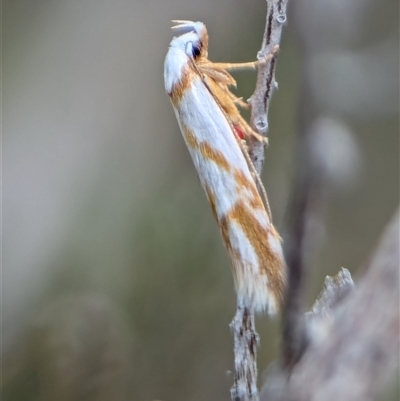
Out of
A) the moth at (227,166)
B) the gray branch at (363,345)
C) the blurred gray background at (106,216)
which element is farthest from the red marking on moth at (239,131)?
the blurred gray background at (106,216)

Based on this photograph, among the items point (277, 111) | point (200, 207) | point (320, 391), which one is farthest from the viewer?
point (200, 207)

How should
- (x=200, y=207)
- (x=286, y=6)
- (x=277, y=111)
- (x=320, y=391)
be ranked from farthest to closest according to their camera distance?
(x=200, y=207), (x=277, y=111), (x=286, y=6), (x=320, y=391)

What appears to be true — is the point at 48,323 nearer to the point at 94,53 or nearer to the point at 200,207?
the point at 200,207

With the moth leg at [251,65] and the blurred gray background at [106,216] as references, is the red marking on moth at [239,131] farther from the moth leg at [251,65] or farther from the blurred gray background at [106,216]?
the blurred gray background at [106,216]

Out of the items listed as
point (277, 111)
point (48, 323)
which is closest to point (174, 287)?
point (48, 323)

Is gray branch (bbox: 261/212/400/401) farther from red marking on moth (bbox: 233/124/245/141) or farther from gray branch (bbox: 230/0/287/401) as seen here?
red marking on moth (bbox: 233/124/245/141)
